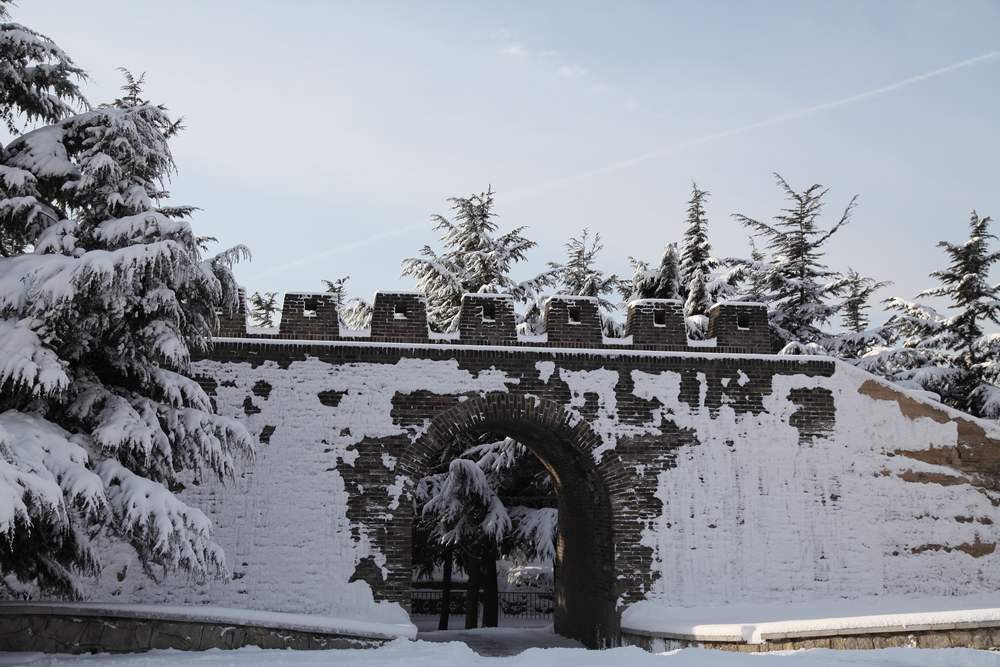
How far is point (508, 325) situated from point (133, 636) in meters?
5.98

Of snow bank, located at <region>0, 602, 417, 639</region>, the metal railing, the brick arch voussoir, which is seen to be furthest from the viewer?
the metal railing

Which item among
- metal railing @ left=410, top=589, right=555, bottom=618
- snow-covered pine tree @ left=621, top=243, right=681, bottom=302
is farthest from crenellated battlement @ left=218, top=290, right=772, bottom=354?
metal railing @ left=410, top=589, right=555, bottom=618

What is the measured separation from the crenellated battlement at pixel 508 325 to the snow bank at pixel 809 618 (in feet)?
11.6

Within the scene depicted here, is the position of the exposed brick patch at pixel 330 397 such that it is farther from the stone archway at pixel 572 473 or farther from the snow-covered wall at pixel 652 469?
the stone archway at pixel 572 473

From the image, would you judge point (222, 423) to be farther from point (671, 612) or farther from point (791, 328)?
point (791, 328)

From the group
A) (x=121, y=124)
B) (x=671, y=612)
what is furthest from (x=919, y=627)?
(x=121, y=124)

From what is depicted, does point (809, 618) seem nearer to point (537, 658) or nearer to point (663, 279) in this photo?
point (537, 658)

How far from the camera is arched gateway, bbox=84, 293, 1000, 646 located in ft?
36.9

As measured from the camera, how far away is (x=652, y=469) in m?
11.9

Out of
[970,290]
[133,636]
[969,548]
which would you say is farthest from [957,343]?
[133,636]

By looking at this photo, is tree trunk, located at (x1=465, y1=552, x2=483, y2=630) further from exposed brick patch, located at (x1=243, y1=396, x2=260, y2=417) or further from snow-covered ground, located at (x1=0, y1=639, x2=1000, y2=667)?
snow-covered ground, located at (x1=0, y1=639, x2=1000, y2=667)

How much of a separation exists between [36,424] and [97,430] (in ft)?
1.92

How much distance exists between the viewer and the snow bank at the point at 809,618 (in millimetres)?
8359

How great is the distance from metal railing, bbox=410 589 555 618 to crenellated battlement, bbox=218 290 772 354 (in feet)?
51.5
